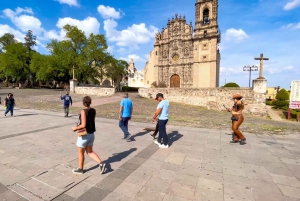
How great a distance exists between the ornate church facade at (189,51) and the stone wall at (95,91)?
41.8ft

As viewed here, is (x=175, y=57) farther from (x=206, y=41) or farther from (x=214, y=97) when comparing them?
(x=214, y=97)

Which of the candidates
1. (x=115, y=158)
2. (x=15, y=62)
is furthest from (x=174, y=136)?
(x=15, y=62)

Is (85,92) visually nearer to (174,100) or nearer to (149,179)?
(174,100)

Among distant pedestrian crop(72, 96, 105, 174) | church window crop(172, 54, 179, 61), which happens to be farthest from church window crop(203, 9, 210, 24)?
distant pedestrian crop(72, 96, 105, 174)

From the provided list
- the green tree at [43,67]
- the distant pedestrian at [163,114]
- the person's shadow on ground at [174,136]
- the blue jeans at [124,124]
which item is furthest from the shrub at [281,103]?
the green tree at [43,67]

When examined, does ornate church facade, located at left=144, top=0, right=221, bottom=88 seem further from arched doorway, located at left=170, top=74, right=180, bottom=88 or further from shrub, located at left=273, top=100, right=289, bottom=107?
shrub, located at left=273, top=100, right=289, bottom=107

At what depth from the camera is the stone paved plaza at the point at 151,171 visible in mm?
2707

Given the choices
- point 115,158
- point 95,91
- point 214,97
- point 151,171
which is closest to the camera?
point 151,171

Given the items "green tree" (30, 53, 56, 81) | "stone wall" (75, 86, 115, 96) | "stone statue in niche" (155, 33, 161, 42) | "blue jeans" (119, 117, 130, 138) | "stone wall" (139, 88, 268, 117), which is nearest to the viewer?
"blue jeans" (119, 117, 130, 138)

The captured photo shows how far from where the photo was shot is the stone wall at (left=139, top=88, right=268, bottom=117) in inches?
643

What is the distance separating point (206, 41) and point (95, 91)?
2511cm

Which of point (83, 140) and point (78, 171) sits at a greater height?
point (83, 140)

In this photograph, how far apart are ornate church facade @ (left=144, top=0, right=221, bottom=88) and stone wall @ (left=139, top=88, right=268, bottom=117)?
1101 centimetres

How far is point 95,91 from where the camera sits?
26812 millimetres
